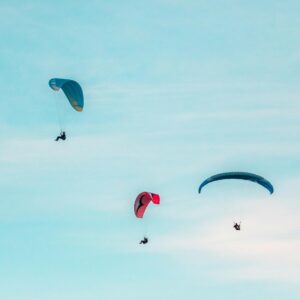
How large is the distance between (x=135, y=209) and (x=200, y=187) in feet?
33.5

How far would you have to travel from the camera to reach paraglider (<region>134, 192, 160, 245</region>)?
133 metres

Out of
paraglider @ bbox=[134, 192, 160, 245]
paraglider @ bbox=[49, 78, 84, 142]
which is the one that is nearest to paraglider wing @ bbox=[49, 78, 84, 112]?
paraglider @ bbox=[49, 78, 84, 142]

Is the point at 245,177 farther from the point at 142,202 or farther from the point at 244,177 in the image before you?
the point at 142,202

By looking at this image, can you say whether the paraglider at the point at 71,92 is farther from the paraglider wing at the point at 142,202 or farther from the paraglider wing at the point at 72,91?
the paraglider wing at the point at 142,202

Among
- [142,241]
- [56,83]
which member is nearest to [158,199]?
[142,241]

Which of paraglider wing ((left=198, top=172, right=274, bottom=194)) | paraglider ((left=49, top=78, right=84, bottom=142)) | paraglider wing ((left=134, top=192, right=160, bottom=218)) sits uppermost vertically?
paraglider ((left=49, top=78, right=84, bottom=142))

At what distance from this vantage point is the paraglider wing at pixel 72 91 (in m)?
128

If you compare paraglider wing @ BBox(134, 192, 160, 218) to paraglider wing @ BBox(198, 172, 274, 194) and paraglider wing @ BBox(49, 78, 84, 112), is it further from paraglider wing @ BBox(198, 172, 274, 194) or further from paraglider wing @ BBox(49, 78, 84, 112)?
paraglider wing @ BBox(49, 78, 84, 112)

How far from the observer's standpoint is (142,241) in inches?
5266

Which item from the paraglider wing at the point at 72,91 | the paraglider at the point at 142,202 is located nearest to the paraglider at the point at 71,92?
the paraglider wing at the point at 72,91

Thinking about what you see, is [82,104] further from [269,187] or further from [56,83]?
[269,187]

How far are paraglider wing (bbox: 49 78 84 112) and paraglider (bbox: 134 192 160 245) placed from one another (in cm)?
1165

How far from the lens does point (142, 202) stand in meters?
136

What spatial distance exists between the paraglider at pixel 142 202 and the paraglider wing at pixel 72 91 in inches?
458
